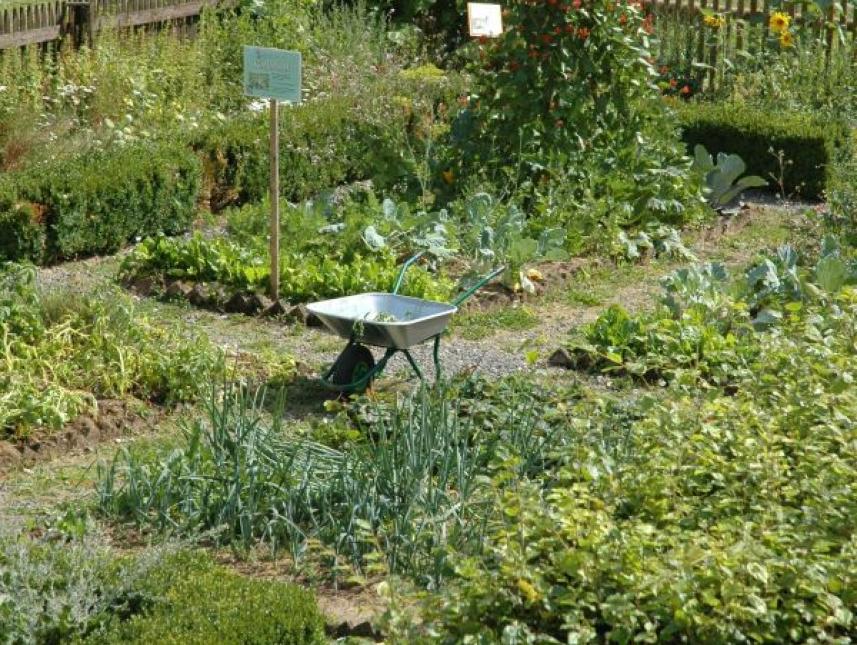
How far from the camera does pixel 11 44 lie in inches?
504

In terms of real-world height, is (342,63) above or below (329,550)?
above

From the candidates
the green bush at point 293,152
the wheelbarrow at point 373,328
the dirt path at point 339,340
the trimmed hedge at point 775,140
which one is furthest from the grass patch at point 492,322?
the trimmed hedge at point 775,140

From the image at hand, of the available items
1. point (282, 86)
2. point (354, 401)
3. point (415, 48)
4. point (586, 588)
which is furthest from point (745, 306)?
point (415, 48)

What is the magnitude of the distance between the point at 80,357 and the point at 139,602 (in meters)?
2.55

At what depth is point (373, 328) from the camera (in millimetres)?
6969

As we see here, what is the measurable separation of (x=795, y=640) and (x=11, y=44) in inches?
404

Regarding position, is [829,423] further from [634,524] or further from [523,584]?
[523,584]

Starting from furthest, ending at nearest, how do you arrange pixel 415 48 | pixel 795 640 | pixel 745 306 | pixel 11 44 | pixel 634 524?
pixel 415 48 < pixel 11 44 < pixel 745 306 < pixel 634 524 < pixel 795 640

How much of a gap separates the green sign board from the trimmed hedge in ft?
15.7

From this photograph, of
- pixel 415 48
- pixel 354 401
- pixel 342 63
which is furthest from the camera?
pixel 415 48

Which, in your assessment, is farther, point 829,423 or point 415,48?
point 415,48

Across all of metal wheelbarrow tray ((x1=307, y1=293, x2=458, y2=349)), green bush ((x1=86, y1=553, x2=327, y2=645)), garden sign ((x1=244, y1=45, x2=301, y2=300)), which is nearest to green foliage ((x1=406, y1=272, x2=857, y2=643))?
green bush ((x1=86, y1=553, x2=327, y2=645))

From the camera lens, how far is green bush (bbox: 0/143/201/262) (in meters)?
9.35

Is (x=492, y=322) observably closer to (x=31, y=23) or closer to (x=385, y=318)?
(x=385, y=318)
